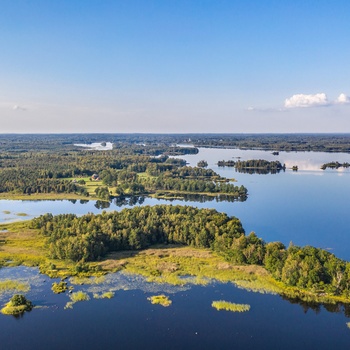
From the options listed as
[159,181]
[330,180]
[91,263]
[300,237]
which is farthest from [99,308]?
[330,180]

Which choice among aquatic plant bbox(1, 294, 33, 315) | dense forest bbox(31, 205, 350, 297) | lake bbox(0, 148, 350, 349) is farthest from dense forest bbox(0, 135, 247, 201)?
aquatic plant bbox(1, 294, 33, 315)

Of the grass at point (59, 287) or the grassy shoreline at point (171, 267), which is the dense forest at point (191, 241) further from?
the grass at point (59, 287)

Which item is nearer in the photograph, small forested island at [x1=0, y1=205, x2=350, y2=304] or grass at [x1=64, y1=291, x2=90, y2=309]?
grass at [x1=64, y1=291, x2=90, y2=309]

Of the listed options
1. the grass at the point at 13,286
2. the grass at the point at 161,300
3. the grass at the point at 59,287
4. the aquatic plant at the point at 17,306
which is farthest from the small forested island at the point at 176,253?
the aquatic plant at the point at 17,306

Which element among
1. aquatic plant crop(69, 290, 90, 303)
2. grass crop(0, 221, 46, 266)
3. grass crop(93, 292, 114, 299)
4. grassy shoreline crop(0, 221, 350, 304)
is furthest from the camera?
grass crop(0, 221, 46, 266)

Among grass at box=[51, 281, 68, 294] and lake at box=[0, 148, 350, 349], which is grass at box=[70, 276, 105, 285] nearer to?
grass at box=[51, 281, 68, 294]

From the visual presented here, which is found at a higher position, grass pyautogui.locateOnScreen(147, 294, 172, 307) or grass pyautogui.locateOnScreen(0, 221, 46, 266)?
grass pyautogui.locateOnScreen(0, 221, 46, 266)
